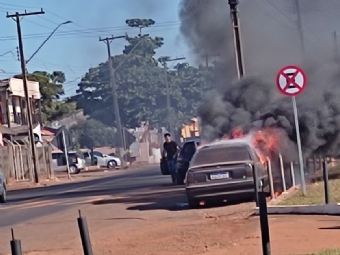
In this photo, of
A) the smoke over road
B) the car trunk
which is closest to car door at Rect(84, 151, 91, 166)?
the smoke over road

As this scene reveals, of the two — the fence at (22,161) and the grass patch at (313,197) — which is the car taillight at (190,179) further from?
the fence at (22,161)

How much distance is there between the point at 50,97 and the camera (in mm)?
76375

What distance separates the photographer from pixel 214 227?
16.0 meters

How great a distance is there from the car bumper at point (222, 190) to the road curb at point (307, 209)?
2.19 meters

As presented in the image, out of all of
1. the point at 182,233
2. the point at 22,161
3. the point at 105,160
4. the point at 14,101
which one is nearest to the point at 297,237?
the point at 182,233

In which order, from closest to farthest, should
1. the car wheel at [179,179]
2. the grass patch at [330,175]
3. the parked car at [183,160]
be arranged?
the grass patch at [330,175]
the parked car at [183,160]
the car wheel at [179,179]

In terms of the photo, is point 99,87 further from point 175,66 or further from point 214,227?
point 214,227

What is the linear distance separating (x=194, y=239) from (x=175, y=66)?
79.2m

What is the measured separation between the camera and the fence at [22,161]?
50.3 metres

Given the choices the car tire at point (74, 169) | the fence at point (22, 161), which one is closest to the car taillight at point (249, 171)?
the fence at point (22, 161)

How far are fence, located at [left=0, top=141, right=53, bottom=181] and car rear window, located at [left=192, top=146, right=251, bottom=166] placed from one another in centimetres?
3047

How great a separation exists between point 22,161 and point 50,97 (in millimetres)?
24475

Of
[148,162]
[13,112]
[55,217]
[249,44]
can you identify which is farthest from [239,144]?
[148,162]

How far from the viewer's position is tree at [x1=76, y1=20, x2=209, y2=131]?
8588 centimetres
